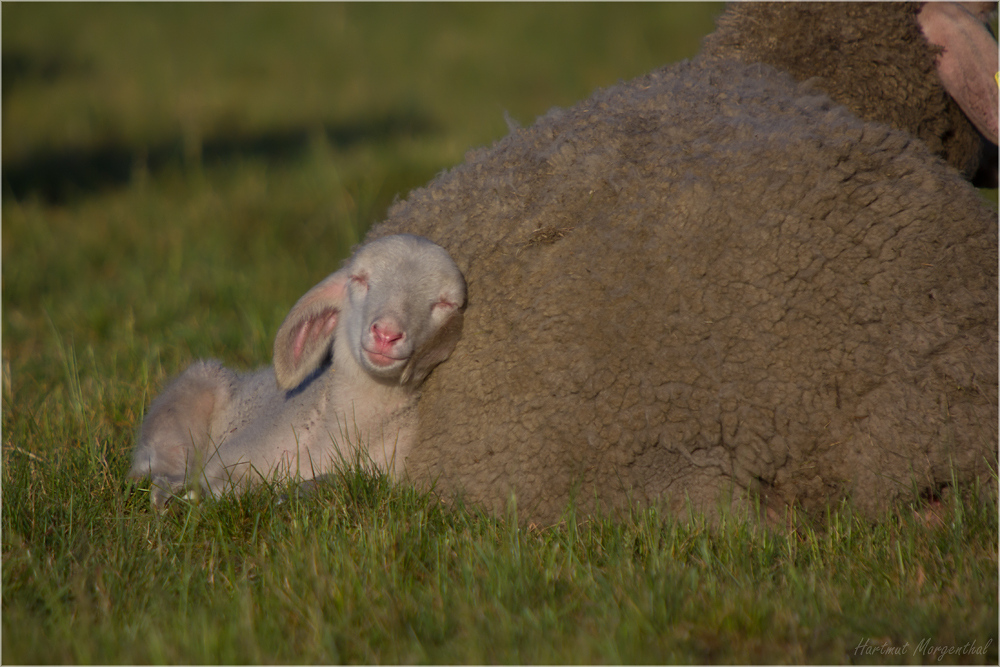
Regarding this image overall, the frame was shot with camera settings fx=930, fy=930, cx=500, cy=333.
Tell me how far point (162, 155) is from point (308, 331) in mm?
7492

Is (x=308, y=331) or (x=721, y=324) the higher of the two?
(x=308, y=331)

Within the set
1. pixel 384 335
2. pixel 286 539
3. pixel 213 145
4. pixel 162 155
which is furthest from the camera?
pixel 213 145

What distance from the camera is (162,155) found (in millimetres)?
9836

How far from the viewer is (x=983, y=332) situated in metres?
2.63

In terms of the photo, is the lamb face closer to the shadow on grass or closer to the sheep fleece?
the sheep fleece

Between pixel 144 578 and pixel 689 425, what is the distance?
153 centimetres

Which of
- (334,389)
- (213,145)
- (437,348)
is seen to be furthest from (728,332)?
(213,145)

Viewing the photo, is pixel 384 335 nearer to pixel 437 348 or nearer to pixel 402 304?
pixel 402 304

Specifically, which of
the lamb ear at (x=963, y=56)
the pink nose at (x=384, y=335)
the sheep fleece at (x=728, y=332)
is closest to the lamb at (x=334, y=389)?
the pink nose at (x=384, y=335)

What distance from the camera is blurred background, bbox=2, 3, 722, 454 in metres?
5.07

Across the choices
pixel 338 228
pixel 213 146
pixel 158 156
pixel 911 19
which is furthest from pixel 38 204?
pixel 911 19

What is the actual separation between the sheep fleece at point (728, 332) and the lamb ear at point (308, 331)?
47 cm

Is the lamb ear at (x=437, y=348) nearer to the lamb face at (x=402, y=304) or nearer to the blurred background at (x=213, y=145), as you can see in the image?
the lamb face at (x=402, y=304)

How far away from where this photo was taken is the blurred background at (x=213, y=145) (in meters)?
5.07
